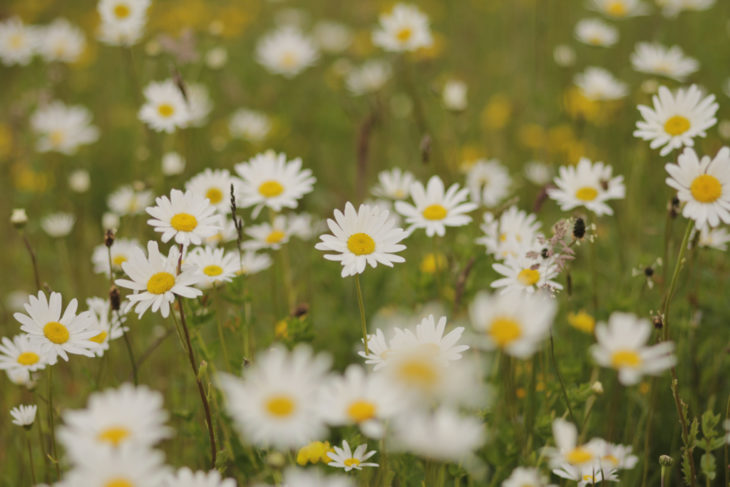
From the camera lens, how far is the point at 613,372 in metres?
2.73

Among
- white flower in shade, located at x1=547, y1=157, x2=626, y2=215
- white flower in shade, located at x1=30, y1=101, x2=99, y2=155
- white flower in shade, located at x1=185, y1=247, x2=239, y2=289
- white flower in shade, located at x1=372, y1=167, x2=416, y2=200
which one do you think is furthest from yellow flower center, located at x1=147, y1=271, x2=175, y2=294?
white flower in shade, located at x1=30, y1=101, x2=99, y2=155

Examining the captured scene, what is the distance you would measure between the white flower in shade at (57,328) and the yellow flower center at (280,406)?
0.84 m

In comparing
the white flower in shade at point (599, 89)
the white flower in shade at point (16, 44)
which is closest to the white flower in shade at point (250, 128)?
the white flower in shade at point (16, 44)

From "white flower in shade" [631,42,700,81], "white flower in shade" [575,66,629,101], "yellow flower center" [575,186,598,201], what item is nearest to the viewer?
"yellow flower center" [575,186,598,201]

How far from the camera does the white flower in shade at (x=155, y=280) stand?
74.1 inches

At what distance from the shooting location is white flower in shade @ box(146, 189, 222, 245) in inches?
80.8

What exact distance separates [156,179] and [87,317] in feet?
6.25

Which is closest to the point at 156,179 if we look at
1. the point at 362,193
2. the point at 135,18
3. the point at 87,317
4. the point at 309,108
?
the point at 135,18

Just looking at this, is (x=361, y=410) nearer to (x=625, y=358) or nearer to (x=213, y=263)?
(x=625, y=358)

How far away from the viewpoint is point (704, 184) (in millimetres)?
1965

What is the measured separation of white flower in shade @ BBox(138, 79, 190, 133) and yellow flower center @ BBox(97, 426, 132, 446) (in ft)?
7.04

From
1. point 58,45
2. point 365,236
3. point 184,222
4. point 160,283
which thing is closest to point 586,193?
point 365,236

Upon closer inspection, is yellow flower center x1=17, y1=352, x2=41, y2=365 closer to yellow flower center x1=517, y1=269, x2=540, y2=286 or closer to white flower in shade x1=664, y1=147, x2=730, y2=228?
yellow flower center x1=517, y1=269, x2=540, y2=286

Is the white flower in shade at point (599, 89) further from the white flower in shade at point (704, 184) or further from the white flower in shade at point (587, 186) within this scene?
the white flower in shade at point (704, 184)
